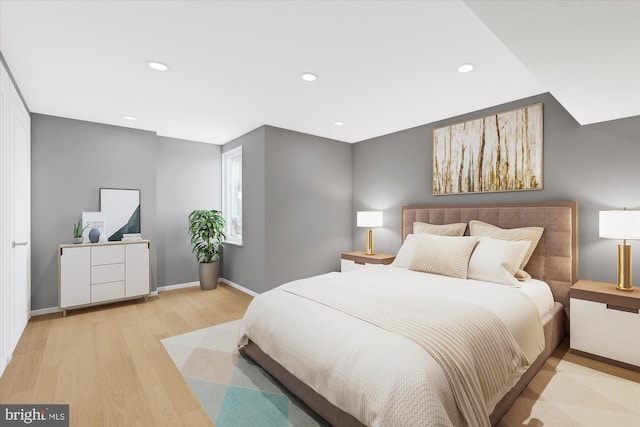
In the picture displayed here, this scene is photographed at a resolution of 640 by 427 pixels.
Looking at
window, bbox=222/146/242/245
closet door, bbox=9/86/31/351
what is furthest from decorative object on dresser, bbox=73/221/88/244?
window, bbox=222/146/242/245

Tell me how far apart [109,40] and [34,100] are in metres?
2.00

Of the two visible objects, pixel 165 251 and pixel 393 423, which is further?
pixel 165 251

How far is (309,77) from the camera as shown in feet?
8.80

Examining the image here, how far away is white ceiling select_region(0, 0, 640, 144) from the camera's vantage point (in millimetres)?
1608

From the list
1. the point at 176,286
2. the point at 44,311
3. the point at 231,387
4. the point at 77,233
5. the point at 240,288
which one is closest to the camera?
the point at 231,387

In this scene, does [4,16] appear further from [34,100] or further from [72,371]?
[72,371]

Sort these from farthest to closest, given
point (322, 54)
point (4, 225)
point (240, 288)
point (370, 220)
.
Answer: point (240, 288), point (370, 220), point (4, 225), point (322, 54)

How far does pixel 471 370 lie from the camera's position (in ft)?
4.91

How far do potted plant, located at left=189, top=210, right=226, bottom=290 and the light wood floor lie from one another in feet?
2.89

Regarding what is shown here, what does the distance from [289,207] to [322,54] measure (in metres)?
2.47

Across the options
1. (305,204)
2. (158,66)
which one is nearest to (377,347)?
(158,66)

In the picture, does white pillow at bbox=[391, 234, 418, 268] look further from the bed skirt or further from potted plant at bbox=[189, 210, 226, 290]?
potted plant at bbox=[189, 210, 226, 290]

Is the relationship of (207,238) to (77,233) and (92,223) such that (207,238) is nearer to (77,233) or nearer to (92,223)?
(92,223)

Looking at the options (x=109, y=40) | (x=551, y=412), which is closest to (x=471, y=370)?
(x=551, y=412)
